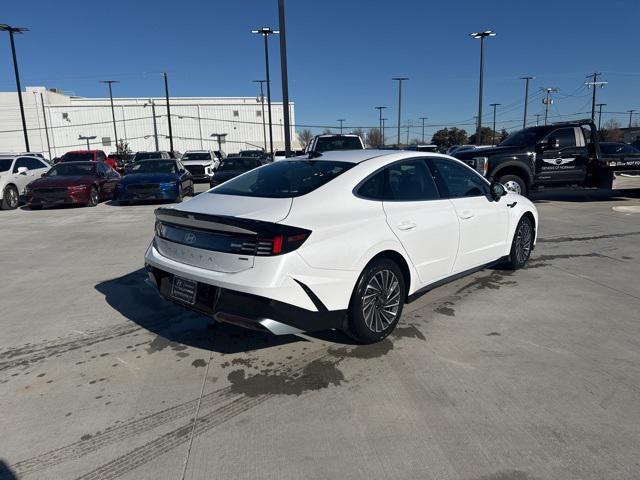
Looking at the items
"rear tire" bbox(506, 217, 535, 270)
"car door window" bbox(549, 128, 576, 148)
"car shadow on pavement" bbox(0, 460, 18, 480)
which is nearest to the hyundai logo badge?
"car shadow on pavement" bbox(0, 460, 18, 480)

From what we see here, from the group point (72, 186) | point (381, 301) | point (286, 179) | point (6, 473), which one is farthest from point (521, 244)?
point (72, 186)

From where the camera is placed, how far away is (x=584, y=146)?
12367 mm

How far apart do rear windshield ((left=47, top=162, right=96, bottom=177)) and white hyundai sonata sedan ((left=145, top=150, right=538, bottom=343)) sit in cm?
1223

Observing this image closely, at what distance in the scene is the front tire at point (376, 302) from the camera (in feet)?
12.4

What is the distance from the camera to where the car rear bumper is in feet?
10.7

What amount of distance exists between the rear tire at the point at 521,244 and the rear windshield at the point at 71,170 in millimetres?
13293

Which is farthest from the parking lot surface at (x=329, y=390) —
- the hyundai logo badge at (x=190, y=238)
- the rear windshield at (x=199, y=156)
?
the rear windshield at (x=199, y=156)

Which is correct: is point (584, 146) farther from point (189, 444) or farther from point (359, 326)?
point (189, 444)

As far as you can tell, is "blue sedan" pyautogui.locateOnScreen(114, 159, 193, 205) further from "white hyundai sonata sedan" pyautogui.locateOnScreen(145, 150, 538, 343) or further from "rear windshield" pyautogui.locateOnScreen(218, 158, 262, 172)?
"white hyundai sonata sedan" pyautogui.locateOnScreen(145, 150, 538, 343)

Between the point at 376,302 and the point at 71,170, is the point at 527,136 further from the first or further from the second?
the point at 71,170

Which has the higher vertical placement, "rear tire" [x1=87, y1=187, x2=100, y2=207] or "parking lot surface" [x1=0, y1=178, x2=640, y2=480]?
"rear tire" [x1=87, y1=187, x2=100, y2=207]

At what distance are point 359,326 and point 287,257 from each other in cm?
94

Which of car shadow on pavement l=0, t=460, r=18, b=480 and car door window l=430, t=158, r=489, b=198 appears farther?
car door window l=430, t=158, r=489, b=198

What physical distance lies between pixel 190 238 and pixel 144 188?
430 inches
